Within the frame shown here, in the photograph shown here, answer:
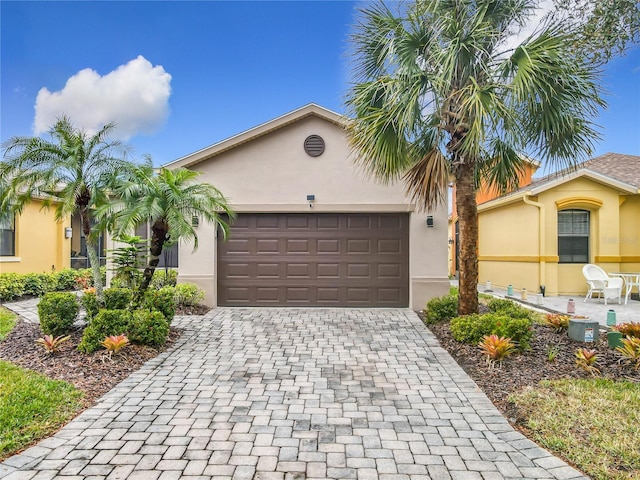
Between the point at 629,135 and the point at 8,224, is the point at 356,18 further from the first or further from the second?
the point at 8,224

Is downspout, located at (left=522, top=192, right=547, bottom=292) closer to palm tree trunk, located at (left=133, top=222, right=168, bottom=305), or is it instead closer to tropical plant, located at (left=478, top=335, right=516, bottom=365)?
tropical plant, located at (left=478, top=335, right=516, bottom=365)

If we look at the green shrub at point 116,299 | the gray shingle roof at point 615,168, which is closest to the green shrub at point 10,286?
the green shrub at point 116,299

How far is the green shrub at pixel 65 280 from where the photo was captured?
12.0m

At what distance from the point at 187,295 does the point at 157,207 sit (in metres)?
3.57

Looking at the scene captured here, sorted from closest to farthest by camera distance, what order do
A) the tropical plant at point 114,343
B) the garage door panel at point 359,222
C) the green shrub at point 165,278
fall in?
the tropical plant at point 114,343, the garage door panel at point 359,222, the green shrub at point 165,278

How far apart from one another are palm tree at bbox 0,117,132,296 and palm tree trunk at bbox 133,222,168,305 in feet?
2.12

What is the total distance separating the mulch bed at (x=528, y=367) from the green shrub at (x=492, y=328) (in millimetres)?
142

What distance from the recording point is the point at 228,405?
399 cm

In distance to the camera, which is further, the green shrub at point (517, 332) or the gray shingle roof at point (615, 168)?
the gray shingle roof at point (615, 168)

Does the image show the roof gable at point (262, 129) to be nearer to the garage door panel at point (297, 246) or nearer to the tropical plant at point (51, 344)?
the garage door panel at point (297, 246)

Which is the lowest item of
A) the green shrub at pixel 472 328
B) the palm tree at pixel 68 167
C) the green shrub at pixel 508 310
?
the green shrub at pixel 472 328

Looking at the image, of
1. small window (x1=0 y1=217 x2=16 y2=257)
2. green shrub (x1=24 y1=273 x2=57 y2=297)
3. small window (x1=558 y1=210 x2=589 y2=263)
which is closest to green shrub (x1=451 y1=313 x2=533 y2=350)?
small window (x1=558 y1=210 x2=589 y2=263)

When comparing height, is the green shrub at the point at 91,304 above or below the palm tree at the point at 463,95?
below

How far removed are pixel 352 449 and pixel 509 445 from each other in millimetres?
1382
